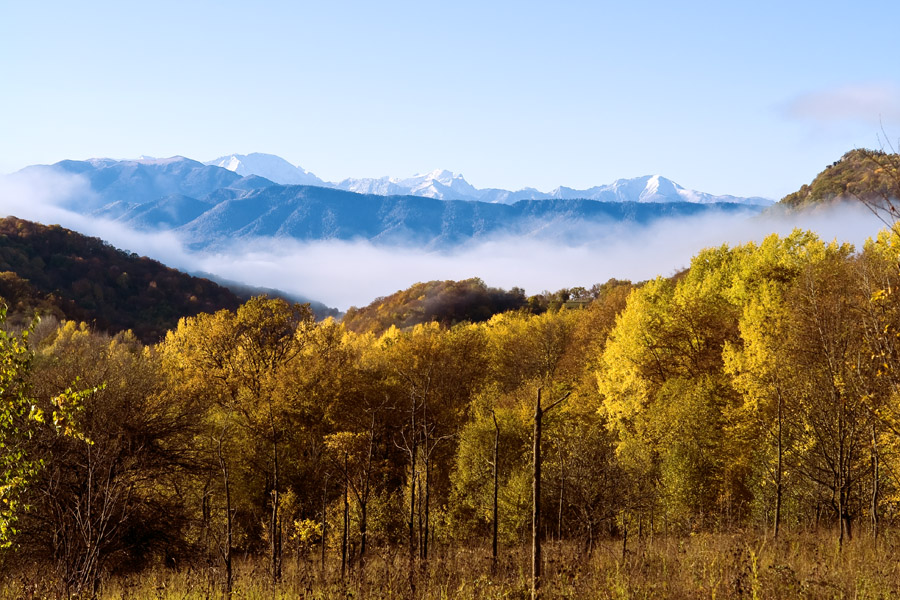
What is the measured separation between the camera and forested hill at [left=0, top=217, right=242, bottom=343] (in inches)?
6014

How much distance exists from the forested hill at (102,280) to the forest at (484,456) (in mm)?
107384

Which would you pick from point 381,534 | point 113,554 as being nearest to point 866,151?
point 113,554

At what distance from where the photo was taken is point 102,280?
164 metres

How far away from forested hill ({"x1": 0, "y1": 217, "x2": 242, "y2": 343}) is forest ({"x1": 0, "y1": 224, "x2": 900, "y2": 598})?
107 metres

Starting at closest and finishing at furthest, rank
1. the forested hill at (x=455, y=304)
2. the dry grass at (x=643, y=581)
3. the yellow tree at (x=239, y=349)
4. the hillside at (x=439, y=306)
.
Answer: the dry grass at (x=643, y=581) < the yellow tree at (x=239, y=349) < the forested hill at (x=455, y=304) < the hillside at (x=439, y=306)

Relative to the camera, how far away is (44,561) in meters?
20.7

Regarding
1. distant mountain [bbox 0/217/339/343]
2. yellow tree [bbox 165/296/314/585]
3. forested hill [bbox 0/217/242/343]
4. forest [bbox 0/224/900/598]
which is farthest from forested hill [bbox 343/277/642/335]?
yellow tree [bbox 165/296/314/585]

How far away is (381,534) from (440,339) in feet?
90.7

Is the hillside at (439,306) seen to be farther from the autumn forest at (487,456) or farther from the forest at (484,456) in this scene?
the forest at (484,456)

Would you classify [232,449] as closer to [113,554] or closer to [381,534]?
[381,534]

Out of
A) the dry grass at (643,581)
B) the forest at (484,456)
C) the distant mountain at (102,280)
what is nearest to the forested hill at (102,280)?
the distant mountain at (102,280)

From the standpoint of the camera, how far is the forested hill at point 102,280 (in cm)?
15275

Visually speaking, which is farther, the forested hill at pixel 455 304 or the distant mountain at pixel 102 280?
the forested hill at pixel 455 304

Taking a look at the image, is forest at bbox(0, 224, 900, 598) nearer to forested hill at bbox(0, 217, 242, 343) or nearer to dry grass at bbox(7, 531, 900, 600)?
dry grass at bbox(7, 531, 900, 600)
